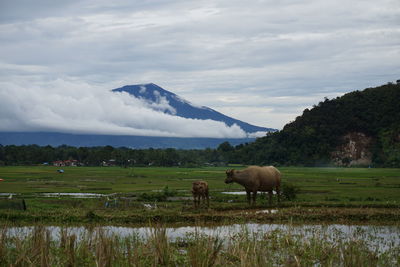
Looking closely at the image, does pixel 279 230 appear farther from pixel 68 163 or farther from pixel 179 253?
pixel 68 163

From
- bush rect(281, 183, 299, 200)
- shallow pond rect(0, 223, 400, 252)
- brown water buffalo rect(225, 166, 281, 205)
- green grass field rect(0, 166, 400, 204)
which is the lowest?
green grass field rect(0, 166, 400, 204)

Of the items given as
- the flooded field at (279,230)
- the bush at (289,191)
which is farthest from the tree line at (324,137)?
the flooded field at (279,230)

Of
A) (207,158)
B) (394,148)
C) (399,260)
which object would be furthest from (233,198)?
(207,158)

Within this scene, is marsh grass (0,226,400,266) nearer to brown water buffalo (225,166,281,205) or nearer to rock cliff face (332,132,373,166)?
brown water buffalo (225,166,281,205)

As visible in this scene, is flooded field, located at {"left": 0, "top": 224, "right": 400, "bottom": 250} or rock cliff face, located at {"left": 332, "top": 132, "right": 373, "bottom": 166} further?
rock cliff face, located at {"left": 332, "top": 132, "right": 373, "bottom": 166}

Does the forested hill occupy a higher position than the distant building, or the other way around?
the forested hill

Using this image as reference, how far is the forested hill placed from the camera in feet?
321

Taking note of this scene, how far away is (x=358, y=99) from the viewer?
10662cm

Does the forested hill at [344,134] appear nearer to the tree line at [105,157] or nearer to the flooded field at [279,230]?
the tree line at [105,157]

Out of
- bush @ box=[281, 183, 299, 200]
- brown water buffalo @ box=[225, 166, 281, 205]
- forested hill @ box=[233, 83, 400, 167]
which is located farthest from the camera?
forested hill @ box=[233, 83, 400, 167]

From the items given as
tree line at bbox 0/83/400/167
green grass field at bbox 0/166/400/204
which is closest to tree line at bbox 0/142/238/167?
tree line at bbox 0/83/400/167

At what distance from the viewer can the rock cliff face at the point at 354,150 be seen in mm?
100688

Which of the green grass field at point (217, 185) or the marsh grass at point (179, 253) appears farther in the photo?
the green grass field at point (217, 185)

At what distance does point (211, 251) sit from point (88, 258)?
346 centimetres
